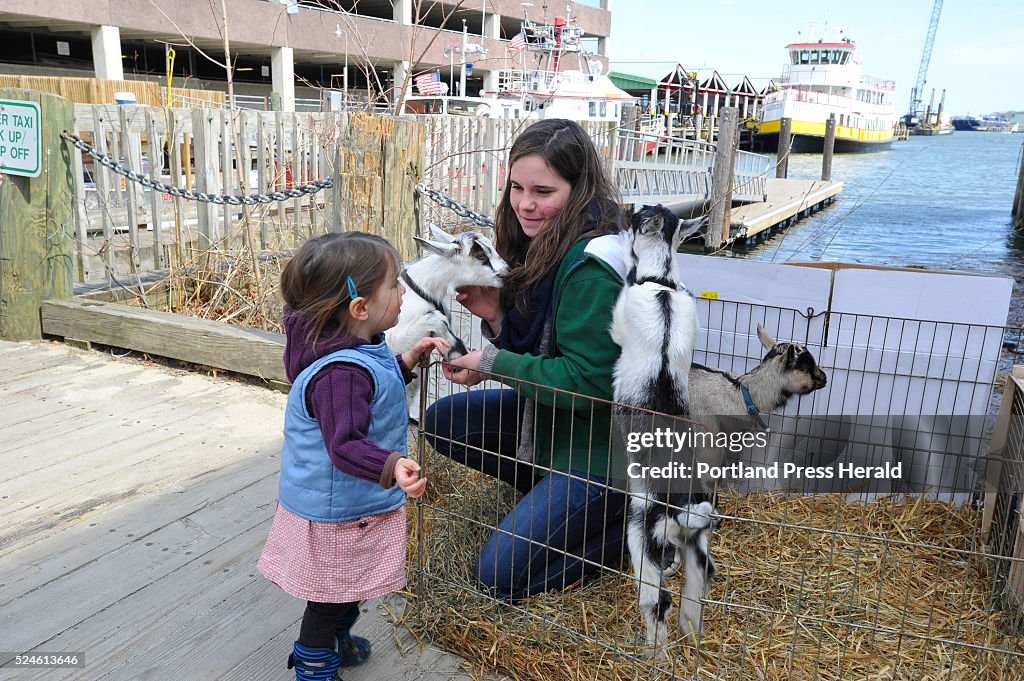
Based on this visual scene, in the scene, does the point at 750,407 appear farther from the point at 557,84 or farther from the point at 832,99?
the point at 832,99

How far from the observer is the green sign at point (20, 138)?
4469mm

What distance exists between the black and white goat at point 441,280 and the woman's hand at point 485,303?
0.03m

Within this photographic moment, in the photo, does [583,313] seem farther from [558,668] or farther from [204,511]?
[204,511]

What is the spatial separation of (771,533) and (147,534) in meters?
2.28

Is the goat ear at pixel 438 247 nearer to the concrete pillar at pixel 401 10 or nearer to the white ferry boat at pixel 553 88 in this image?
the white ferry boat at pixel 553 88

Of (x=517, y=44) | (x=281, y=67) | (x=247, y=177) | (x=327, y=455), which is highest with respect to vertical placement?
(x=281, y=67)

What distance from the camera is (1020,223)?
14820 millimetres

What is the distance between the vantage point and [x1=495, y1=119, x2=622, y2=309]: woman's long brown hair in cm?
230

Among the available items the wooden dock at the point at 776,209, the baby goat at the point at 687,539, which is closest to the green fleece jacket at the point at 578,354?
the baby goat at the point at 687,539

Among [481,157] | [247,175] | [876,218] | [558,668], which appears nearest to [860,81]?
[876,218]

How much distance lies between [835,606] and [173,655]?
196cm

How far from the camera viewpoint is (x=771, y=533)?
2918mm

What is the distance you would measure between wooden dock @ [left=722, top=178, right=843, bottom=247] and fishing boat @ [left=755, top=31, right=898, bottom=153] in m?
17.4

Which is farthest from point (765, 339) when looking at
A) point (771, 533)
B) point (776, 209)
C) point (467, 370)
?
point (776, 209)
